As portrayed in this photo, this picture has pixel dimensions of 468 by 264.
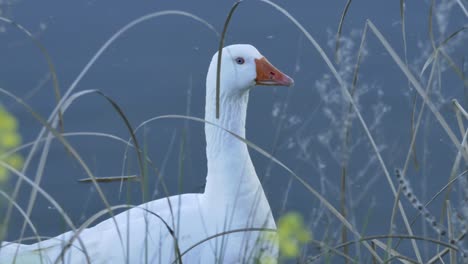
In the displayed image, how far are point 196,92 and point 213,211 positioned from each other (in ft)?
7.60

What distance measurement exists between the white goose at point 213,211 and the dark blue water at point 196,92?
4.62 ft

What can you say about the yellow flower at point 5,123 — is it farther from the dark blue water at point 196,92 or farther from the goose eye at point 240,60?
the dark blue water at point 196,92

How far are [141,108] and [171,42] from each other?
0.57 meters

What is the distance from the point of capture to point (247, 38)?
6.34 metres

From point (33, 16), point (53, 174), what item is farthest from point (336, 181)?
point (33, 16)

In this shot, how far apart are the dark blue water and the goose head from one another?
4.43 feet

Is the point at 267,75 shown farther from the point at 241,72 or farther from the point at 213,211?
the point at 213,211

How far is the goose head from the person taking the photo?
13.9 ft

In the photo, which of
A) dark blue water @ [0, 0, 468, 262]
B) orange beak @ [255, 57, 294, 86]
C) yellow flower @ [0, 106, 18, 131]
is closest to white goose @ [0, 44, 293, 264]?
orange beak @ [255, 57, 294, 86]

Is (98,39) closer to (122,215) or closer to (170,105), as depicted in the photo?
(170,105)

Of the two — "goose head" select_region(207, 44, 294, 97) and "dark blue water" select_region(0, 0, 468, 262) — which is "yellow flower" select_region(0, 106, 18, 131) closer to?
"goose head" select_region(207, 44, 294, 97)

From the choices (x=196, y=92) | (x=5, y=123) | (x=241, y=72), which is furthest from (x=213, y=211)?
(x=196, y=92)

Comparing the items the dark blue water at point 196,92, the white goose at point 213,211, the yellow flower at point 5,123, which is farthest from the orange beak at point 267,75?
the yellow flower at point 5,123

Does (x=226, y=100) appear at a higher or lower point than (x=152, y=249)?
higher
